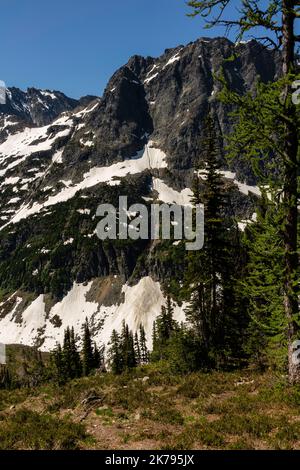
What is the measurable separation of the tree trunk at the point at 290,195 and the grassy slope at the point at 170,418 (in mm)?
1915

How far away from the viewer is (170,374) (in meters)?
23.5

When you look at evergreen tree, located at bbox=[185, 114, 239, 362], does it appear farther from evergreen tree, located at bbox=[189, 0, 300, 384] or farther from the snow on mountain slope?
the snow on mountain slope

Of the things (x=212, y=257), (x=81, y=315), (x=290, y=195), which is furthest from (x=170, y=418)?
(x=81, y=315)

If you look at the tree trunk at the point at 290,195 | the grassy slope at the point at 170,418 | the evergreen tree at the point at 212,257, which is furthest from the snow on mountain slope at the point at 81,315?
the tree trunk at the point at 290,195

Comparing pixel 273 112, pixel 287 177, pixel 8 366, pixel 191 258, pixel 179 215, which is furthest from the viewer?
pixel 179 215

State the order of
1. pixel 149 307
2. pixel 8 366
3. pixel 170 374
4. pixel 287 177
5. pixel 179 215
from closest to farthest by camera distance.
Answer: pixel 287 177, pixel 170 374, pixel 8 366, pixel 149 307, pixel 179 215

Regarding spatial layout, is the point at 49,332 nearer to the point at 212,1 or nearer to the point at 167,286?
the point at 167,286

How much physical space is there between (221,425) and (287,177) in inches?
302

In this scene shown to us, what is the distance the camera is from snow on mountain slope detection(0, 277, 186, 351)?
487 feet

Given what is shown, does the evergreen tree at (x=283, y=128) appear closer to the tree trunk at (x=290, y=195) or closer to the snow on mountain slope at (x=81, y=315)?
the tree trunk at (x=290, y=195)

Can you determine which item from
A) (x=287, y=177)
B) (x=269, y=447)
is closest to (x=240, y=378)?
(x=269, y=447)

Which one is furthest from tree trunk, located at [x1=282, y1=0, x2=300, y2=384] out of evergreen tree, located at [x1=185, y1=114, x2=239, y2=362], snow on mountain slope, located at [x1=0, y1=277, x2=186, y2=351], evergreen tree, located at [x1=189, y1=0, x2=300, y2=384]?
snow on mountain slope, located at [x1=0, y1=277, x2=186, y2=351]

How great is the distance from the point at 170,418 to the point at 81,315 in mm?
153678

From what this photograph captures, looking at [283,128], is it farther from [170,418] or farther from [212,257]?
[212,257]
